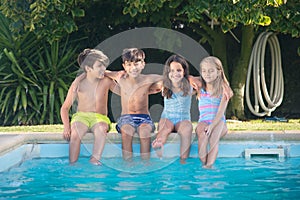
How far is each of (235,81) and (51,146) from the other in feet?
11.9

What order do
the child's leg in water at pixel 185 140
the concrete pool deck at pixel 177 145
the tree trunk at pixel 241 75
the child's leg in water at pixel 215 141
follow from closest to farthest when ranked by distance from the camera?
the child's leg in water at pixel 215 141
the child's leg in water at pixel 185 140
the concrete pool deck at pixel 177 145
the tree trunk at pixel 241 75

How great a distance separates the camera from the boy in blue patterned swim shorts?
5.24 metres

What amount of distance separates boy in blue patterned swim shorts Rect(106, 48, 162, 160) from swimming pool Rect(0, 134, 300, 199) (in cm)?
13

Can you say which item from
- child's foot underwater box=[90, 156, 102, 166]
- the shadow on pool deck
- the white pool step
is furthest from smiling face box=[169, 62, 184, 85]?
child's foot underwater box=[90, 156, 102, 166]

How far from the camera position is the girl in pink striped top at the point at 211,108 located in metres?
5.14

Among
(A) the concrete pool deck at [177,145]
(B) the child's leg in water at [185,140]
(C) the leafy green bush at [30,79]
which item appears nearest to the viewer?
(B) the child's leg in water at [185,140]

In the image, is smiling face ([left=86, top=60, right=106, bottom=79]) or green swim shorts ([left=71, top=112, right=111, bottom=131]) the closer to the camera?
green swim shorts ([left=71, top=112, right=111, bottom=131])

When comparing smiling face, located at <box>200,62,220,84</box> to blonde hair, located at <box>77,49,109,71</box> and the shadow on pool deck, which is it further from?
blonde hair, located at <box>77,49,109,71</box>

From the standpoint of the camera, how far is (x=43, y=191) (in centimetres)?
409

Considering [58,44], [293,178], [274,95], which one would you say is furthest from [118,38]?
[293,178]

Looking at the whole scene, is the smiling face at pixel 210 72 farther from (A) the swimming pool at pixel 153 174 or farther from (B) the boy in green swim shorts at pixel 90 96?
(B) the boy in green swim shorts at pixel 90 96

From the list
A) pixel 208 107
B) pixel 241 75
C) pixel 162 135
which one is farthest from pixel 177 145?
pixel 241 75

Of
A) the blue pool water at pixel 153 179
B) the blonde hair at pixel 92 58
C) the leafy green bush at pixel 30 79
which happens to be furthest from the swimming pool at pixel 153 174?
the leafy green bush at pixel 30 79

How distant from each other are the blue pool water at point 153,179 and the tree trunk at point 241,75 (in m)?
2.75
